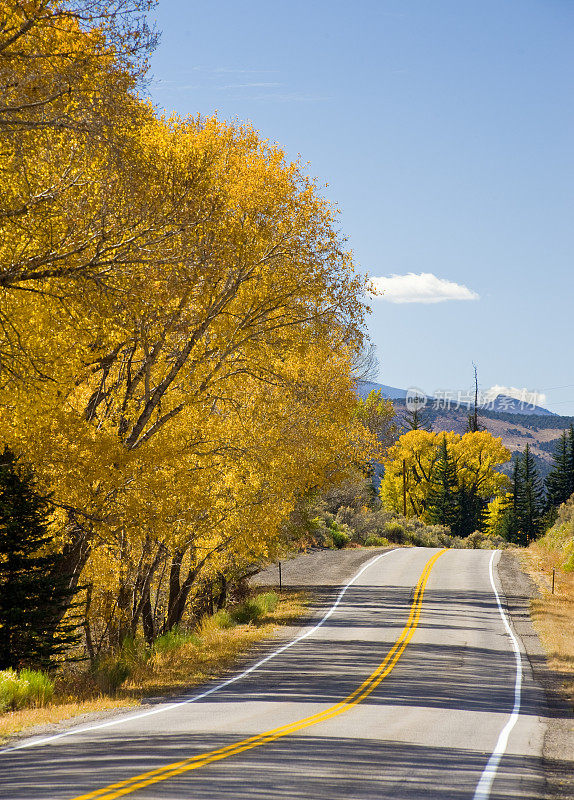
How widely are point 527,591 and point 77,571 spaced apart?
22827mm

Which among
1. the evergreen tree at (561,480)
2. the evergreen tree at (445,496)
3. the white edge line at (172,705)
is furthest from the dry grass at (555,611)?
the evergreen tree at (561,480)

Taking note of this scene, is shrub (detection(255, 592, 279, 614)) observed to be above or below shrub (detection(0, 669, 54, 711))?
below

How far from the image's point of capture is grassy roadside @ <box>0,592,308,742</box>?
1269cm

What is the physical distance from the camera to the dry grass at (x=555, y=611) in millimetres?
21250

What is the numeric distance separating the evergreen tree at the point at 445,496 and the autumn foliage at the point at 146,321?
62.8m

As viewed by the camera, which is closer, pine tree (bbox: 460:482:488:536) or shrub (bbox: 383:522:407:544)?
shrub (bbox: 383:522:407:544)

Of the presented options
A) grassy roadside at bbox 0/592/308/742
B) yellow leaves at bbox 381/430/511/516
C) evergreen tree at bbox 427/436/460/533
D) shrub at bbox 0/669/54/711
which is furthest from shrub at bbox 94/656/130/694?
yellow leaves at bbox 381/430/511/516

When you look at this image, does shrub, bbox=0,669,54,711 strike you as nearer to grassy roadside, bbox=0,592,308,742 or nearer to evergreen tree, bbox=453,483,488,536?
grassy roadside, bbox=0,592,308,742

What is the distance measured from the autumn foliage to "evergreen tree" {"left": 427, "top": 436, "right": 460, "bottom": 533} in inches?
Result: 2472

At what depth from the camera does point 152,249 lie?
1347 cm

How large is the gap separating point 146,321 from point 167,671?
7374 millimetres

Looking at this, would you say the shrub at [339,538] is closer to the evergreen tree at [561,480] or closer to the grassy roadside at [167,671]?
the grassy roadside at [167,671]

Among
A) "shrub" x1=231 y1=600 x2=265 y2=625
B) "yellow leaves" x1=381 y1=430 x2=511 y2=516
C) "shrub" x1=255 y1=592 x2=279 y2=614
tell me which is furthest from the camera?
"yellow leaves" x1=381 y1=430 x2=511 y2=516

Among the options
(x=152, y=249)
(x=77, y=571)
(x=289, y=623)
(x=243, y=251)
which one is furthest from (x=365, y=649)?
(x=152, y=249)
